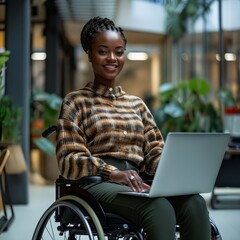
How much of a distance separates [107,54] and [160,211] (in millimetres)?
787

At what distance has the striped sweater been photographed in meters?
2.40

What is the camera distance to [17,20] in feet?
20.8

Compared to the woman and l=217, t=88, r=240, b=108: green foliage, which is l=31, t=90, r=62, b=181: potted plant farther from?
the woman

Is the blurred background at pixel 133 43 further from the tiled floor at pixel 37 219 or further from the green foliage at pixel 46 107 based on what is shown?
the tiled floor at pixel 37 219

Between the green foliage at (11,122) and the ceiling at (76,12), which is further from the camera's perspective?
the ceiling at (76,12)

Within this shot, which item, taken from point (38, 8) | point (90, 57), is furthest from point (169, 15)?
point (90, 57)

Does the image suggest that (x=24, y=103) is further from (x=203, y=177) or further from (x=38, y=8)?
(x=203, y=177)

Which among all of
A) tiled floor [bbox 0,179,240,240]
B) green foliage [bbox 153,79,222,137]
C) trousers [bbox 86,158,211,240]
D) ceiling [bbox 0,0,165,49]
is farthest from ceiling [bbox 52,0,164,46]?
trousers [bbox 86,158,211,240]

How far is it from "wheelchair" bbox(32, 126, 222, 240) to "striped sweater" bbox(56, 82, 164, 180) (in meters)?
0.08

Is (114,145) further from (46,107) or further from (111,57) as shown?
(46,107)

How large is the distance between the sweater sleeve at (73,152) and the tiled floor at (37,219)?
2137mm

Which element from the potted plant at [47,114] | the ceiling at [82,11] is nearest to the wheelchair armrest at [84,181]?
the potted plant at [47,114]

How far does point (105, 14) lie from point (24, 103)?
507cm

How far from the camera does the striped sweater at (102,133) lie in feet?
7.86
